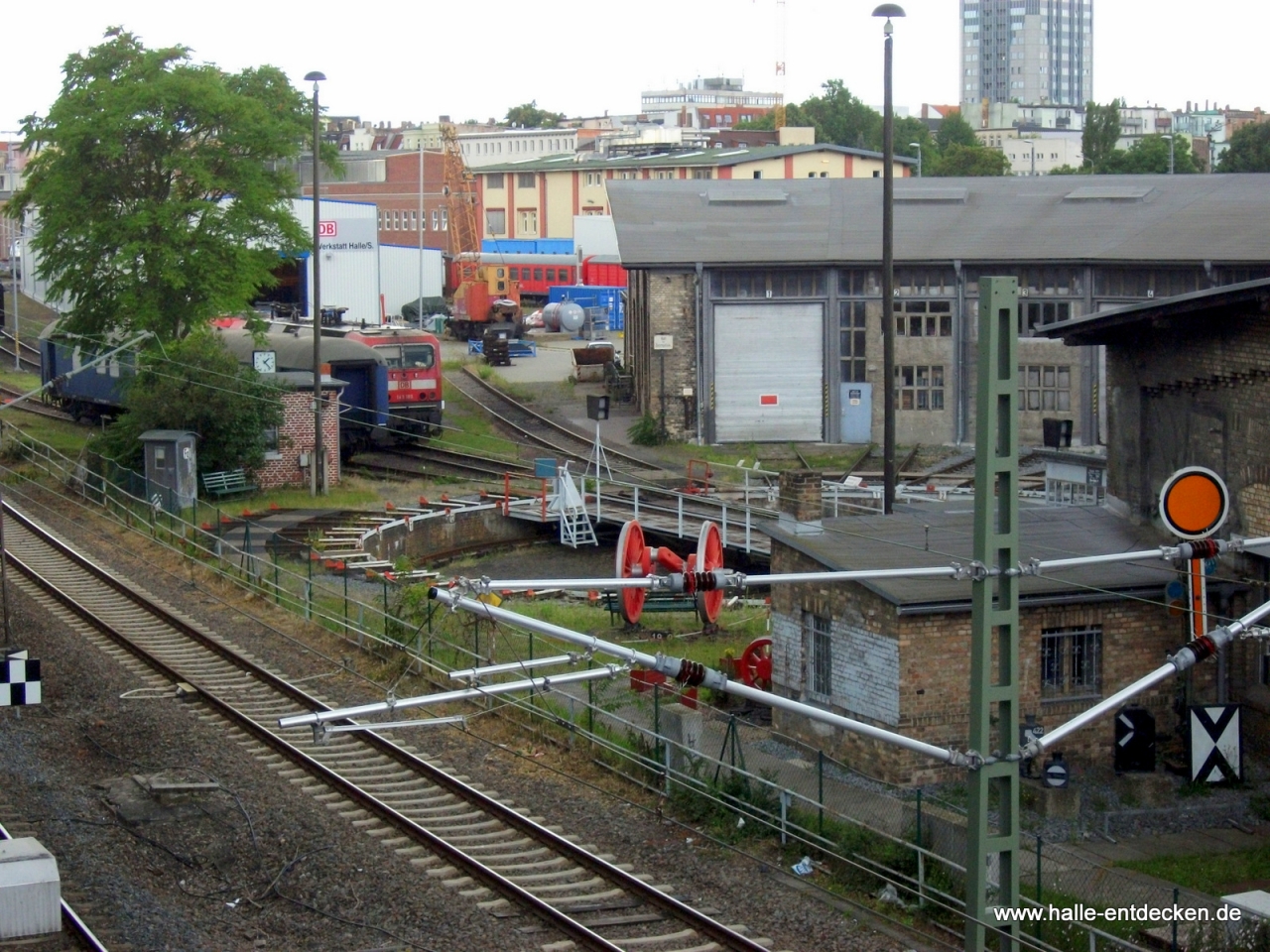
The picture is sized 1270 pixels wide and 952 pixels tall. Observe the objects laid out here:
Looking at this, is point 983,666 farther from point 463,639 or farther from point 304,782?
point 463,639

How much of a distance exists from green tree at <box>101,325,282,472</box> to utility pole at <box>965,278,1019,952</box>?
24.6m

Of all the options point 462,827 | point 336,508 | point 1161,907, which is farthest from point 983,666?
point 336,508

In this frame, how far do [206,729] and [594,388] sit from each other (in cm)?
3105

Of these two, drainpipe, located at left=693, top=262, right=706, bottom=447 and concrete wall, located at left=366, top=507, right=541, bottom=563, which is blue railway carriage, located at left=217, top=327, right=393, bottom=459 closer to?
concrete wall, located at left=366, top=507, right=541, bottom=563

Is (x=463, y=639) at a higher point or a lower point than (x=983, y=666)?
lower

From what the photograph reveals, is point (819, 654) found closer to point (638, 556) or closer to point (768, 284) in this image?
point (638, 556)

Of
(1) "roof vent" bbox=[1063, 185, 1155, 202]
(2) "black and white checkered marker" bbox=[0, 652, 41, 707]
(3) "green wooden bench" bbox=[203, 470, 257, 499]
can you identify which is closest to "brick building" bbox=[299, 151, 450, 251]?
(1) "roof vent" bbox=[1063, 185, 1155, 202]

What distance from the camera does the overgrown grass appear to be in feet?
47.3

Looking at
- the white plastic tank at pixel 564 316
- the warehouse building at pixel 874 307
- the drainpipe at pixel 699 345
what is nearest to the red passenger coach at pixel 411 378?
the warehouse building at pixel 874 307

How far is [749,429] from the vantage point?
130ft

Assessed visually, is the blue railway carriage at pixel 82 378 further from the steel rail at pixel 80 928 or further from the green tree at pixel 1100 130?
the green tree at pixel 1100 130

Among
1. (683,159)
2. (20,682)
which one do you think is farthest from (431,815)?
(683,159)

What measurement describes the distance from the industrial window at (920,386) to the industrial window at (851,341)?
0.94 metres

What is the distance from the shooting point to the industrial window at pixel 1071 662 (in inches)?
696
